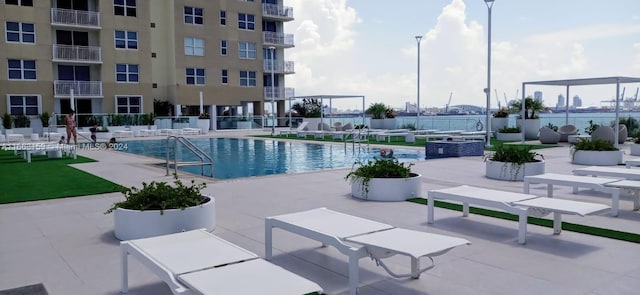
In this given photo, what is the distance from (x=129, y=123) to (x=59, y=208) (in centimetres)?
2851

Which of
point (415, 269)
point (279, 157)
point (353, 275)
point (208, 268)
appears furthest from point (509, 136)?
point (208, 268)

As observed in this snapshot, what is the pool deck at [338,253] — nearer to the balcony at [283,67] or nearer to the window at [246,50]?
the window at [246,50]

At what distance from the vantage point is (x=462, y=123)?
32.4 m

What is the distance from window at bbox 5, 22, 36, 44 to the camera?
33.9 metres

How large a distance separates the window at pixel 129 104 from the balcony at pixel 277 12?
13.6 meters

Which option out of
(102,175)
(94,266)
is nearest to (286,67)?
(102,175)

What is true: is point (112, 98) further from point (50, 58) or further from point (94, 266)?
point (94, 266)

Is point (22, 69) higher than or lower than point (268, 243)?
higher

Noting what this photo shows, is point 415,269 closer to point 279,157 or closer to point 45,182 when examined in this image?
point 45,182

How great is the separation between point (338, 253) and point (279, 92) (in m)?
42.4

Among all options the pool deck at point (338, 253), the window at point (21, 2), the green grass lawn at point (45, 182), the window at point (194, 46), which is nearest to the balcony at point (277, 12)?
the window at point (194, 46)

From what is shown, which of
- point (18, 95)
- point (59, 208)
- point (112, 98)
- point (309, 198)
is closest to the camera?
point (59, 208)

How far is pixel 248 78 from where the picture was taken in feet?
150

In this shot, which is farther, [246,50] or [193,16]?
[246,50]
